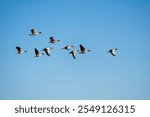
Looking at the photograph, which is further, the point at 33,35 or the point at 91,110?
the point at 33,35

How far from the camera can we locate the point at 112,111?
86.6 feet

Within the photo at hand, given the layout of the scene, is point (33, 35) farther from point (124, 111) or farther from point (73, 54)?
point (124, 111)

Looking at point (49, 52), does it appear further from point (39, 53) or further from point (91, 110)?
point (91, 110)

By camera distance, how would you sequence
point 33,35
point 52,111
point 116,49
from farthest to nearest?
point 116,49 < point 33,35 < point 52,111

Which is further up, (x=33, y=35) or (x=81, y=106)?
(x=33, y=35)

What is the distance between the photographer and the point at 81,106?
1035 inches

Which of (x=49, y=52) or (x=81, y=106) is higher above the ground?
(x=49, y=52)

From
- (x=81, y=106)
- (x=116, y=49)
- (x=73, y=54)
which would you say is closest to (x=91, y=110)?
(x=81, y=106)

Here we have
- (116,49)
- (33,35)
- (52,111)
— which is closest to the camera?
(52,111)

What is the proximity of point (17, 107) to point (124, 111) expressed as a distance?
5816mm

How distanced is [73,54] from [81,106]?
1229cm

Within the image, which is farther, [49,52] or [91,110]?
[49,52]

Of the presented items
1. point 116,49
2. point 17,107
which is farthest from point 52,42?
point 17,107

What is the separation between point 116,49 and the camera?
1628 inches
